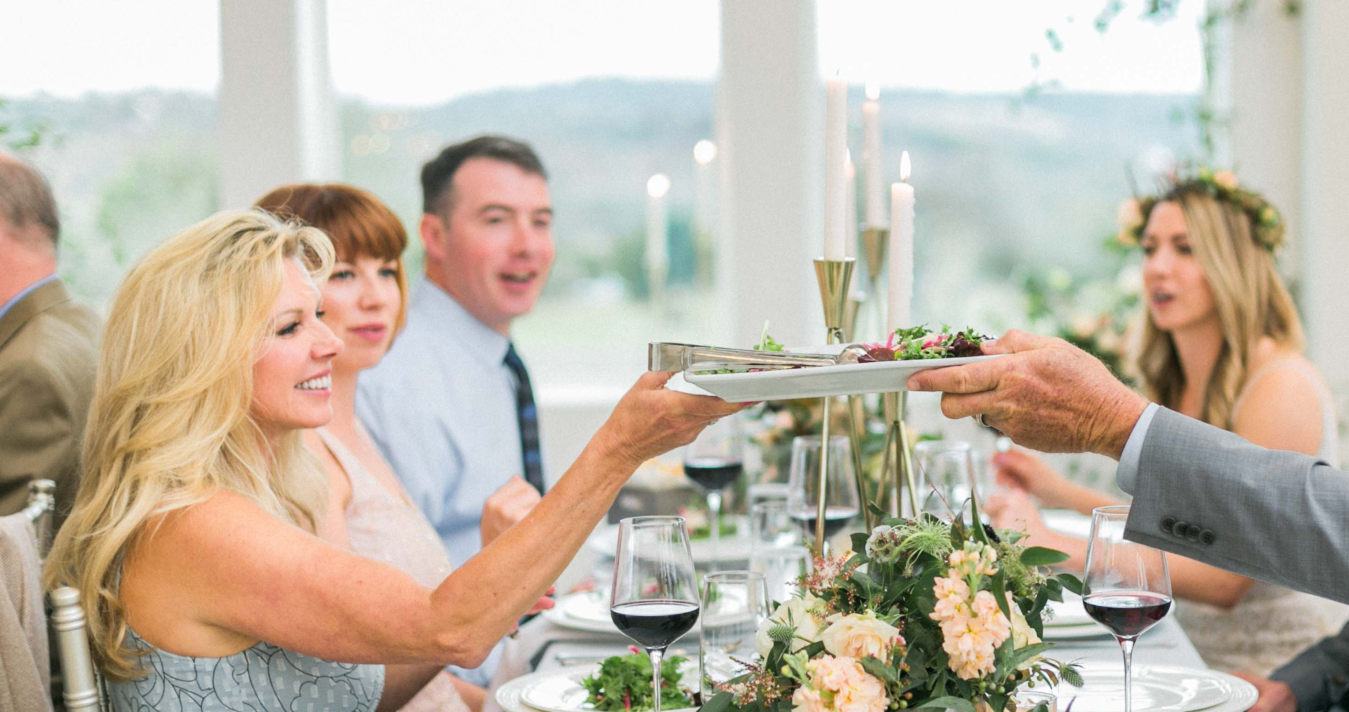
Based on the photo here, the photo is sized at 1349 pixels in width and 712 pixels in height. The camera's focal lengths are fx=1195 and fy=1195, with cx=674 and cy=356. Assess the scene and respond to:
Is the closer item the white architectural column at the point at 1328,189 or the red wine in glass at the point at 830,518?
the red wine in glass at the point at 830,518

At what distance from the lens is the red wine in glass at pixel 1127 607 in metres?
1.28

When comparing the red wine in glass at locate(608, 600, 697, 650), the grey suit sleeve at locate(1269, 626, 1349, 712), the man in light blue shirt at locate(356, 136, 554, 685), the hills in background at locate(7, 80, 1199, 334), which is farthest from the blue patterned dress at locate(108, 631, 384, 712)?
the hills in background at locate(7, 80, 1199, 334)

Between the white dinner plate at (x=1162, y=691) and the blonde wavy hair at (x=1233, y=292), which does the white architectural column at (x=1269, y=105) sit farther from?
the white dinner plate at (x=1162, y=691)

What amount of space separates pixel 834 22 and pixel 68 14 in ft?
9.93

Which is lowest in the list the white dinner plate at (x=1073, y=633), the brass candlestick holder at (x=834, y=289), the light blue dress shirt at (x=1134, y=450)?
the white dinner plate at (x=1073, y=633)

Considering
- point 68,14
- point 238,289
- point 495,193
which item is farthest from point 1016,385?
point 68,14

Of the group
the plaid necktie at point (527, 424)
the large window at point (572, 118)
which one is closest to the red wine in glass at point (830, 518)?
the plaid necktie at point (527, 424)

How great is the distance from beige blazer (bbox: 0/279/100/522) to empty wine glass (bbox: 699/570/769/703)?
51.4 inches

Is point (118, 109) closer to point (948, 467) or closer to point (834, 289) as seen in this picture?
point (948, 467)

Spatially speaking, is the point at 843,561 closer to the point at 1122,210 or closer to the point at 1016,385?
the point at 1016,385

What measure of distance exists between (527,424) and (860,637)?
2.06 m

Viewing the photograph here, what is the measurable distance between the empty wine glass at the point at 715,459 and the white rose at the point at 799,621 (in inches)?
43.1

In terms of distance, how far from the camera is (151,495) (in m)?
1.47

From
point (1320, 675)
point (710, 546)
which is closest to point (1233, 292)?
point (1320, 675)
